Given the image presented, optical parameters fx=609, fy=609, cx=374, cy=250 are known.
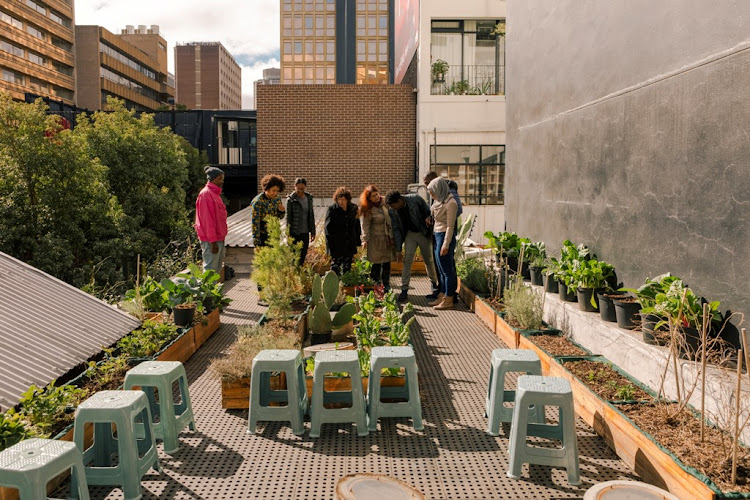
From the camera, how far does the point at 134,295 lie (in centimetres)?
713

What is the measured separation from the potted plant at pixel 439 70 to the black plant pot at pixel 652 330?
13.2 meters

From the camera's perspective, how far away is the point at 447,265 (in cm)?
837

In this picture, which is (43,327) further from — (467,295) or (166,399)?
(467,295)

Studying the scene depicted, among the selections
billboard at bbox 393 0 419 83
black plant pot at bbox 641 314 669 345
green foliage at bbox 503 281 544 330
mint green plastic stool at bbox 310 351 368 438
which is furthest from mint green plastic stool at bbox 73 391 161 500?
billboard at bbox 393 0 419 83

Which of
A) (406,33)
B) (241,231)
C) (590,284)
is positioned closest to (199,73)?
(406,33)

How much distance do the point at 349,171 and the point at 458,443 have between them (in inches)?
620

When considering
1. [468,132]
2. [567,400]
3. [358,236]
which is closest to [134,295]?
[358,236]

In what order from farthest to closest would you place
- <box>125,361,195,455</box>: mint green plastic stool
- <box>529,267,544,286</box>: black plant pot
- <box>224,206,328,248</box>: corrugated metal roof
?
<box>224,206,328,248</box>: corrugated metal roof → <box>529,267,544,286</box>: black plant pot → <box>125,361,195,455</box>: mint green plastic stool

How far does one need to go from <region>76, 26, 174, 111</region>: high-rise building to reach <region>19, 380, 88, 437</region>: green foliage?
70.4 meters

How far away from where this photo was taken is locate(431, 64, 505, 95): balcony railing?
16766 millimetres

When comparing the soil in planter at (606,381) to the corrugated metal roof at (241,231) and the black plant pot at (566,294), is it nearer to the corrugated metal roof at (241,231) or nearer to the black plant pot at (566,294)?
the black plant pot at (566,294)

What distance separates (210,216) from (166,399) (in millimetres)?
4461

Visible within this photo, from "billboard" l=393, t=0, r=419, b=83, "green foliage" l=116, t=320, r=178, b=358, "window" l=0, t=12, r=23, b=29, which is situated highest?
"window" l=0, t=12, r=23, b=29

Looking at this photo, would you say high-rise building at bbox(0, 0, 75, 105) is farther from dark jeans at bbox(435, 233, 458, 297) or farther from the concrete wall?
dark jeans at bbox(435, 233, 458, 297)
